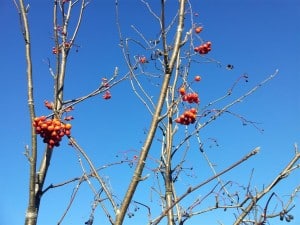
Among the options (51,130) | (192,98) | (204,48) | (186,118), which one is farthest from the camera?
(204,48)

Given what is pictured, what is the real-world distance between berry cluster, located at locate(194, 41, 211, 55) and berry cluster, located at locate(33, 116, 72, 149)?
2151mm

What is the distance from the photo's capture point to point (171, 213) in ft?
11.4

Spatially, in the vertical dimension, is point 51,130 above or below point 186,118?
below

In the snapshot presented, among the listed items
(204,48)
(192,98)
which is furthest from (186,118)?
(204,48)

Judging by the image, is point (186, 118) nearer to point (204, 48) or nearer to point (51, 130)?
point (204, 48)

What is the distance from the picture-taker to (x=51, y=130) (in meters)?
2.22

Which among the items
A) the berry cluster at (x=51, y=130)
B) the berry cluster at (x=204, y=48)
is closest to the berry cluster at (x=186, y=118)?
the berry cluster at (x=204, y=48)

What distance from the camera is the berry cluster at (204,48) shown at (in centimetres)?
402

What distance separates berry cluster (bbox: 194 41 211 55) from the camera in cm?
402

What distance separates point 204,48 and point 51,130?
2250 mm

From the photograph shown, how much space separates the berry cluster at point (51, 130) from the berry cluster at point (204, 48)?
7.06 ft

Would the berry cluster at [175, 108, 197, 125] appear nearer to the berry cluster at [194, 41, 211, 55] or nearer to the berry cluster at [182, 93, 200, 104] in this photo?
the berry cluster at [182, 93, 200, 104]

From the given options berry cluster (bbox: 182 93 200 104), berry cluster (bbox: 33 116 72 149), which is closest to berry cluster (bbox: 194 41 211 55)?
berry cluster (bbox: 182 93 200 104)

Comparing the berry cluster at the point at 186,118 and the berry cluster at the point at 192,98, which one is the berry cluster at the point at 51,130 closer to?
the berry cluster at the point at 186,118
